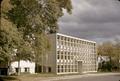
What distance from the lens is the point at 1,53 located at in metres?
36.2

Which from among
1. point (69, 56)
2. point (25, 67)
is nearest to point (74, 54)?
point (69, 56)

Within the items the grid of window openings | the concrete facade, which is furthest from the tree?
the concrete facade

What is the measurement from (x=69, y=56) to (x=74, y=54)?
10.4 ft

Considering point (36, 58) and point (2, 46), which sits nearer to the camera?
point (2, 46)

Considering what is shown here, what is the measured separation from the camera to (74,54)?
268 feet

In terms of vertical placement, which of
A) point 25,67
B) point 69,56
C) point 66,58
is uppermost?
point 69,56

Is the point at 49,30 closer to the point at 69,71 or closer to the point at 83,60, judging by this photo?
the point at 69,71

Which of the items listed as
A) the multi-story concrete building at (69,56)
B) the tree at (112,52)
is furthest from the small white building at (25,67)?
the tree at (112,52)

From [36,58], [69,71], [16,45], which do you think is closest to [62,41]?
[69,71]

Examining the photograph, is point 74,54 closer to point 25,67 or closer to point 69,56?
point 69,56

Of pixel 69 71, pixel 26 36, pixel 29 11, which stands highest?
pixel 29 11

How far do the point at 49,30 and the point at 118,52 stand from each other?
64040 mm

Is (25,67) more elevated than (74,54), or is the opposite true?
(74,54)

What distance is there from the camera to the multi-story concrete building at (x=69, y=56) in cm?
7325
